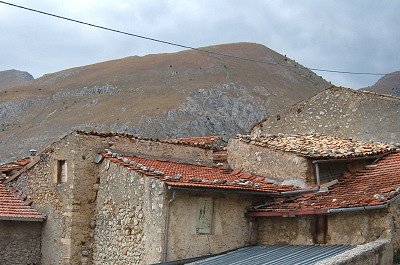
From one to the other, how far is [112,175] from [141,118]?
4805cm

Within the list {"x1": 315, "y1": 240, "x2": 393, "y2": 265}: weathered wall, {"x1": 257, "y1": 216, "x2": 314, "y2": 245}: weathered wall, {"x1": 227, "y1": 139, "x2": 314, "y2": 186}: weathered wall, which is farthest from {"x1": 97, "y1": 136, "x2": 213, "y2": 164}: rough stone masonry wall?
{"x1": 315, "y1": 240, "x2": 393, "y2": 265}: weathered wall

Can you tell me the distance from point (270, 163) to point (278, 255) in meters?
3.63

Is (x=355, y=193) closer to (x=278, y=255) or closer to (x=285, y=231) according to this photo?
(x=285, y=231)

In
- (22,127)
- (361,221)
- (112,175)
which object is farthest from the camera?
(22,127)

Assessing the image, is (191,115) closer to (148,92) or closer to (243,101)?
(243,101)

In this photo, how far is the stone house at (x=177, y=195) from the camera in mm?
11680

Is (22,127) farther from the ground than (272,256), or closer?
farther from the ground

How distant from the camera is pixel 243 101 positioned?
6900cm

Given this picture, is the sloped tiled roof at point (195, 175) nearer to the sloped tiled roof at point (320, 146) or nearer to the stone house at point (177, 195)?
the stone house at point (177, 195)

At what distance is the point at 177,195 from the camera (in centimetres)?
1179

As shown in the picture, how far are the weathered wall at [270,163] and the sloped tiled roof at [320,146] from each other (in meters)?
0.15

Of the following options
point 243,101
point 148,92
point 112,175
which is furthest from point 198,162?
point 148,92

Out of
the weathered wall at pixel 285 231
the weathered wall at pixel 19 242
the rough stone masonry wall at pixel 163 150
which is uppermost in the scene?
the rough stone masonry wall at pixel 163 150

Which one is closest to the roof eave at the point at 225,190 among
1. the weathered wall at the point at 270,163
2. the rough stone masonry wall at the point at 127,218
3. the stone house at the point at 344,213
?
the stone house at the point at 344,213
